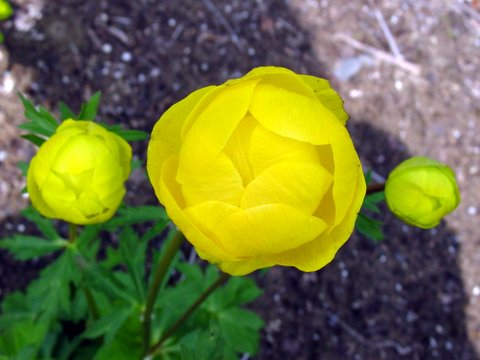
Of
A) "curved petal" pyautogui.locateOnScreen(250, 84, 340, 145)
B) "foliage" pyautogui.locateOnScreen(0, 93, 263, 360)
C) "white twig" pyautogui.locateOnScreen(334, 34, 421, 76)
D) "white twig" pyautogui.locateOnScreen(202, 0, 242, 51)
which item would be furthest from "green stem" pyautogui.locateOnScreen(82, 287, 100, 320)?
"white twig" pyautogui.locateOnScreen(334, 34, 421, 76)

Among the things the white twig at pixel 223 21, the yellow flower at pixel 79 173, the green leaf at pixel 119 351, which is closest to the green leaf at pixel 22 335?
the green leaf at pixel 119 351

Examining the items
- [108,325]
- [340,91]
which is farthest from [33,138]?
[340,91]

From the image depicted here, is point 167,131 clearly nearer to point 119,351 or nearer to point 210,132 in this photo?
point 210,132

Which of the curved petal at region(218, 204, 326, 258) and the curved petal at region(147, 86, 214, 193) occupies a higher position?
the curved petal at region(147, 86, 214, 193)

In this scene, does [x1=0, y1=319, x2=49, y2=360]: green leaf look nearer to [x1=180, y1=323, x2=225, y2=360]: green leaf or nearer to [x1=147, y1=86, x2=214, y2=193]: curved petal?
[x1=180, y1=323, x2=225, y2=360]: green leaf

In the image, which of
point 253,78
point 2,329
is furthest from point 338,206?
point 2,329

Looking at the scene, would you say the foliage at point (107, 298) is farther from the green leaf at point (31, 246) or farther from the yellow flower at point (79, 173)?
the yellow flower at point (79, 173)

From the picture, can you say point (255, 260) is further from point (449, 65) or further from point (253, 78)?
point (449, 65)
